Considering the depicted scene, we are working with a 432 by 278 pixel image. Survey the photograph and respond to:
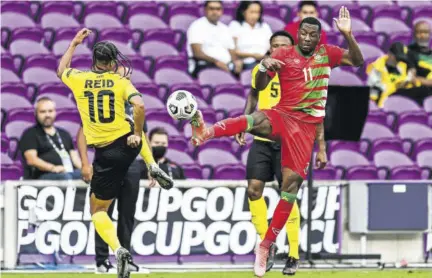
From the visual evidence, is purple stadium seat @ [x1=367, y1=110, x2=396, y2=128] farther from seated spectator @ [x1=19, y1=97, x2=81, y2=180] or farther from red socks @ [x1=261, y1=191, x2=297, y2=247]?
red socks @ [x1=261, y1=191, x2=297, y2=247]

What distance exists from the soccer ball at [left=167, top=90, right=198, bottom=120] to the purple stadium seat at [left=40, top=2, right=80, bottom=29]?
802cm

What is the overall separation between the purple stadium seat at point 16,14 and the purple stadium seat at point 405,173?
216 inches

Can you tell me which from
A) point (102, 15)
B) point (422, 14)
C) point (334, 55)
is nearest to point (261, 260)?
point (334, 55)

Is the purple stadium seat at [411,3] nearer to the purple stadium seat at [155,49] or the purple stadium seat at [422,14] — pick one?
the purple stadium seat at [422,14]

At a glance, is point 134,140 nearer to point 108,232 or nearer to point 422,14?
point 108,232

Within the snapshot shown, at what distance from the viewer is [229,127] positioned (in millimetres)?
9773

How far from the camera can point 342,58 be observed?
403 inches

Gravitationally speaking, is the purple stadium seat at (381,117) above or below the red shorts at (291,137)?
above

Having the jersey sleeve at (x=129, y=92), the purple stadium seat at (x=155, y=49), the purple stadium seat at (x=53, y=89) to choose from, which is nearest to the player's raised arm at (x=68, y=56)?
the jersey sleeve at (x=129, y=92)

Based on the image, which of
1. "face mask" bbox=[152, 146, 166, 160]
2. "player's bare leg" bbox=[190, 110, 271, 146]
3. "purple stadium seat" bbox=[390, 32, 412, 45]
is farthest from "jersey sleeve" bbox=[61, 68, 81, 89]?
"purple stadium seat" bbox=[390, 32, 412, 45]

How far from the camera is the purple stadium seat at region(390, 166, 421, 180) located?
15633 millimetres

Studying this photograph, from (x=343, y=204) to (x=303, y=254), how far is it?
702 mm

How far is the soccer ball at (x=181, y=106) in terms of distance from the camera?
9.48 metres

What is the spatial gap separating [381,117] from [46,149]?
18.0 ft
